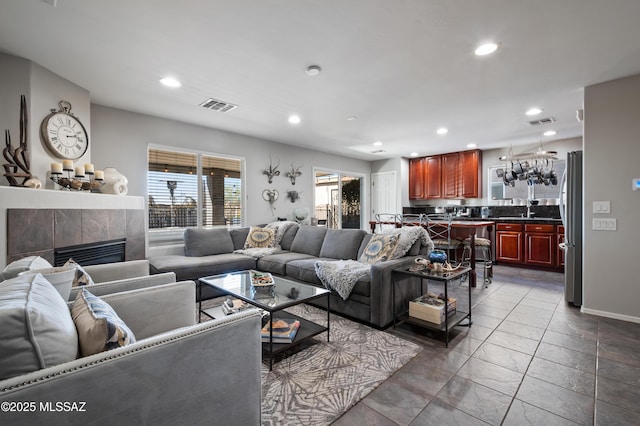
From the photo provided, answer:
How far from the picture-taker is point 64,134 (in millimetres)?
2963

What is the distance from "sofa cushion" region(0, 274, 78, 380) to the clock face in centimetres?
258

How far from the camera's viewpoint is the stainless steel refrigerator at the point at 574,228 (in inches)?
131

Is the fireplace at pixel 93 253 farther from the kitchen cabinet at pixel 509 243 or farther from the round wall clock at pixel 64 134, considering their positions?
the kitchen cabinet at pixel 509 243

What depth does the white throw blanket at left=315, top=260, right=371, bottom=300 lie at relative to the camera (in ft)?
9.24

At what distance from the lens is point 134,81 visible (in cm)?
301

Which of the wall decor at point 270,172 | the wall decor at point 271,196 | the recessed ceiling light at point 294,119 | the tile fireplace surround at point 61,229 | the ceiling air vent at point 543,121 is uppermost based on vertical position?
the recessed ceiling light at point 294,119

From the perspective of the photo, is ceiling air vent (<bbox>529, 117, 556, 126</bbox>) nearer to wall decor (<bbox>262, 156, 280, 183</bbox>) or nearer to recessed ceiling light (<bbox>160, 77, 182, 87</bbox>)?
wall decor (<bbox>262, 156, 280, 183</bbox>)

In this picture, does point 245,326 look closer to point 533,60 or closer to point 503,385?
point 503,385

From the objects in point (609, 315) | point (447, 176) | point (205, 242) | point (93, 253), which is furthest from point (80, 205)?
point (447, 176)

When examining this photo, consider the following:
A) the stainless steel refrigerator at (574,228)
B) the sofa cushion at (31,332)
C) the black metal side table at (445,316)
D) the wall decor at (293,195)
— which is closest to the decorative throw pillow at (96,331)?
the sofa cushion at (31,332)

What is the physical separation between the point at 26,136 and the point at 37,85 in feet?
1.65

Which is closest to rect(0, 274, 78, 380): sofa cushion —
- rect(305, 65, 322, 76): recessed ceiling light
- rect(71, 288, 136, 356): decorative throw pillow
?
rect(71, 288, 136, 356): decorative throw pillow

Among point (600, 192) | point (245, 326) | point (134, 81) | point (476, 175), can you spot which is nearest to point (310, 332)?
point (245, 326)

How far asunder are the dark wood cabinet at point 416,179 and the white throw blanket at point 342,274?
470 cm
